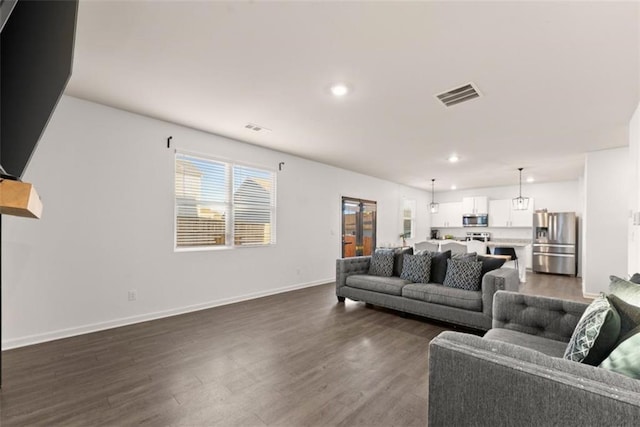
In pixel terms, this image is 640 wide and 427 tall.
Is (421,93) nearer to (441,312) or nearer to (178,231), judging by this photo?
(441,312)

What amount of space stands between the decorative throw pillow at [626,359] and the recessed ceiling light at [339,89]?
2.69 m

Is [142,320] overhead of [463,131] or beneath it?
beneath

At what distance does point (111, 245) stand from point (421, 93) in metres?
4.00

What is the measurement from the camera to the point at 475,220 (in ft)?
30.7

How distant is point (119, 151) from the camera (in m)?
3.63

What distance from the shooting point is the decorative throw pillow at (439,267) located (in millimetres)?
4086

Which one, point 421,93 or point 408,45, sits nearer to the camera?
point 408,45

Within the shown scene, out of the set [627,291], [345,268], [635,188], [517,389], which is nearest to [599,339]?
[517,389]

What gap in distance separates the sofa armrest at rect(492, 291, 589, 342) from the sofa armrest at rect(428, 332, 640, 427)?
4.01ft

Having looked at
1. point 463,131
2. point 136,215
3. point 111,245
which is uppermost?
point 463,131

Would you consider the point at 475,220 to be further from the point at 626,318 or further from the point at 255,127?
the point at 626,318

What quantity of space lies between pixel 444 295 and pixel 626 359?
2602 millimetres

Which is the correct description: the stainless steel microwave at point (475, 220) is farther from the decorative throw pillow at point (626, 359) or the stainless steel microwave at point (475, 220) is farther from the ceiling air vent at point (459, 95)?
the decorative throw pillow at point (626, 359)

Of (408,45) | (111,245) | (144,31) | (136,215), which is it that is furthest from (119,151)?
(408,45)
